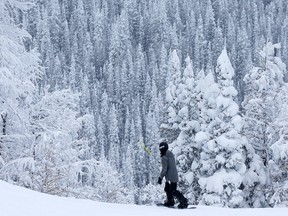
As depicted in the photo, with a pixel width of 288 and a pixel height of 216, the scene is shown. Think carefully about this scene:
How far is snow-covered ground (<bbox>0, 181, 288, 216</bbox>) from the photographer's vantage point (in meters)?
8.44

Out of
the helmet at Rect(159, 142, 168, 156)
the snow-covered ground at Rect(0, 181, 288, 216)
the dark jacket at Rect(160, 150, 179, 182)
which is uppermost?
the helmet at Rect(159, 142, 168, 156)

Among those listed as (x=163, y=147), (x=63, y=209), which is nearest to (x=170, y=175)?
(x=163, y=147)

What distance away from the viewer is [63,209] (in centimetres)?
912

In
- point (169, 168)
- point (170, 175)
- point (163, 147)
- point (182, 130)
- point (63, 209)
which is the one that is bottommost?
point (63, 209)

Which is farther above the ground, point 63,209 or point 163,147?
point 163,147

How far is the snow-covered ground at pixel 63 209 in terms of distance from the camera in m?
8.44

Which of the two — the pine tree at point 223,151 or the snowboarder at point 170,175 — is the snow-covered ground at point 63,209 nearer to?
the snowboarder at point 170,175

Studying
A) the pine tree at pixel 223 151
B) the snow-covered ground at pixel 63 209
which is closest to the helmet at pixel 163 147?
the snow-covered ground at pixel 63 209

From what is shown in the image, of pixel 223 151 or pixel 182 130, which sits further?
pixel 182 130

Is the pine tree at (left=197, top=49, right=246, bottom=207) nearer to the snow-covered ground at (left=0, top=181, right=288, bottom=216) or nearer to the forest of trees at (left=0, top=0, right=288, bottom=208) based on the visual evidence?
the forest of trees at (left=0, top=0, right=288, bottom=208)

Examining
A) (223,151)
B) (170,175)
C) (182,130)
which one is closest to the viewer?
(170,175)

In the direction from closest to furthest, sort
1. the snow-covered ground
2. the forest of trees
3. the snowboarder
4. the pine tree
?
the snow-covered ground, the snowboarder, the forest of trees, the pine tree

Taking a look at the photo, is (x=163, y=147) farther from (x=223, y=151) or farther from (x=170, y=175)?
(x=223, y=151)

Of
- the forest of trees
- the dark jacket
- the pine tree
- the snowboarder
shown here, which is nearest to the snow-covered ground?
the snowboarder
